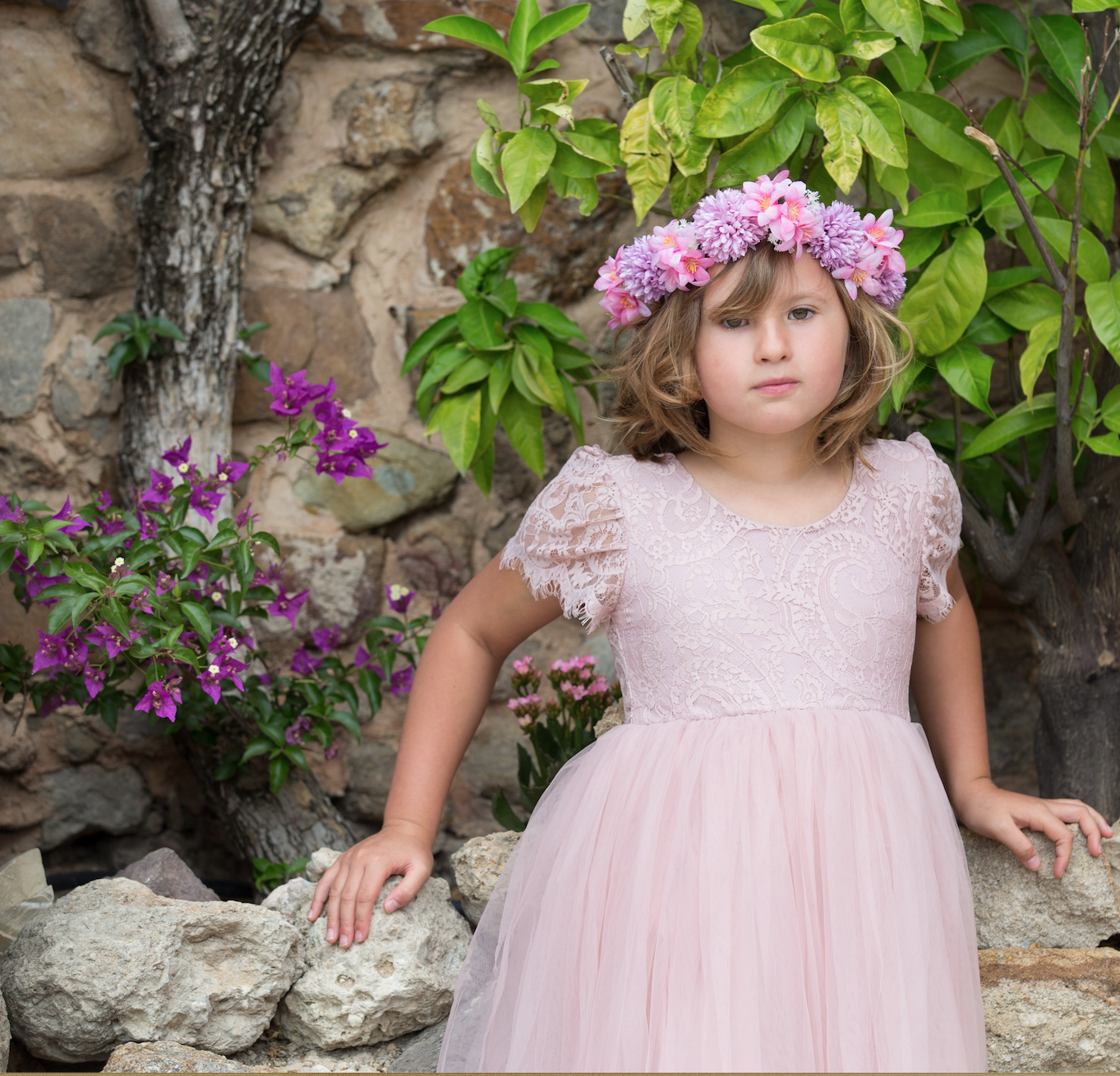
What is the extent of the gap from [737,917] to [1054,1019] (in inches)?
15.2

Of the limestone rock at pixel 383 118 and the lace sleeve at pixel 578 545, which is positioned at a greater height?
the limestone rock at pixel 383 118

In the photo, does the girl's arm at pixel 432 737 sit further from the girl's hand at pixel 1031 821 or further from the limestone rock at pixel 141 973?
the girl's hand at pixel 1031 821

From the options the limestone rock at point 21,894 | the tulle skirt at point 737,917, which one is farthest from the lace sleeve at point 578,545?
the limestone rock at point 21,894

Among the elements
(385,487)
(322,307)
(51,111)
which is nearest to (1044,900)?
(385,487)

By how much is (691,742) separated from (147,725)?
1011 millimetres

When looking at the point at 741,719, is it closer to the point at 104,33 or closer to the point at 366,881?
the point at 366,881

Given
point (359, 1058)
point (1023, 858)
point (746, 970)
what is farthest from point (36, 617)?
point (1023, 858)

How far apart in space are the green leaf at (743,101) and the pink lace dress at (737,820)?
404 mm

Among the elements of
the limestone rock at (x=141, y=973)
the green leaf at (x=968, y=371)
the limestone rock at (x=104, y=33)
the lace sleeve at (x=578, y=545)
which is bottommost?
the limestone rock at (x=141, y=973)

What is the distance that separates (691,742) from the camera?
1194mm

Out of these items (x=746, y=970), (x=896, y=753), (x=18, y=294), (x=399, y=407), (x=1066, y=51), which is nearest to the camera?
(x=746, y=970)

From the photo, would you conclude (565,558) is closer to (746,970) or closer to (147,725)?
(746,970)

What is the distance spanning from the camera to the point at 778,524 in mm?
1274

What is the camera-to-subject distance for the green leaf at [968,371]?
4.56 ft
